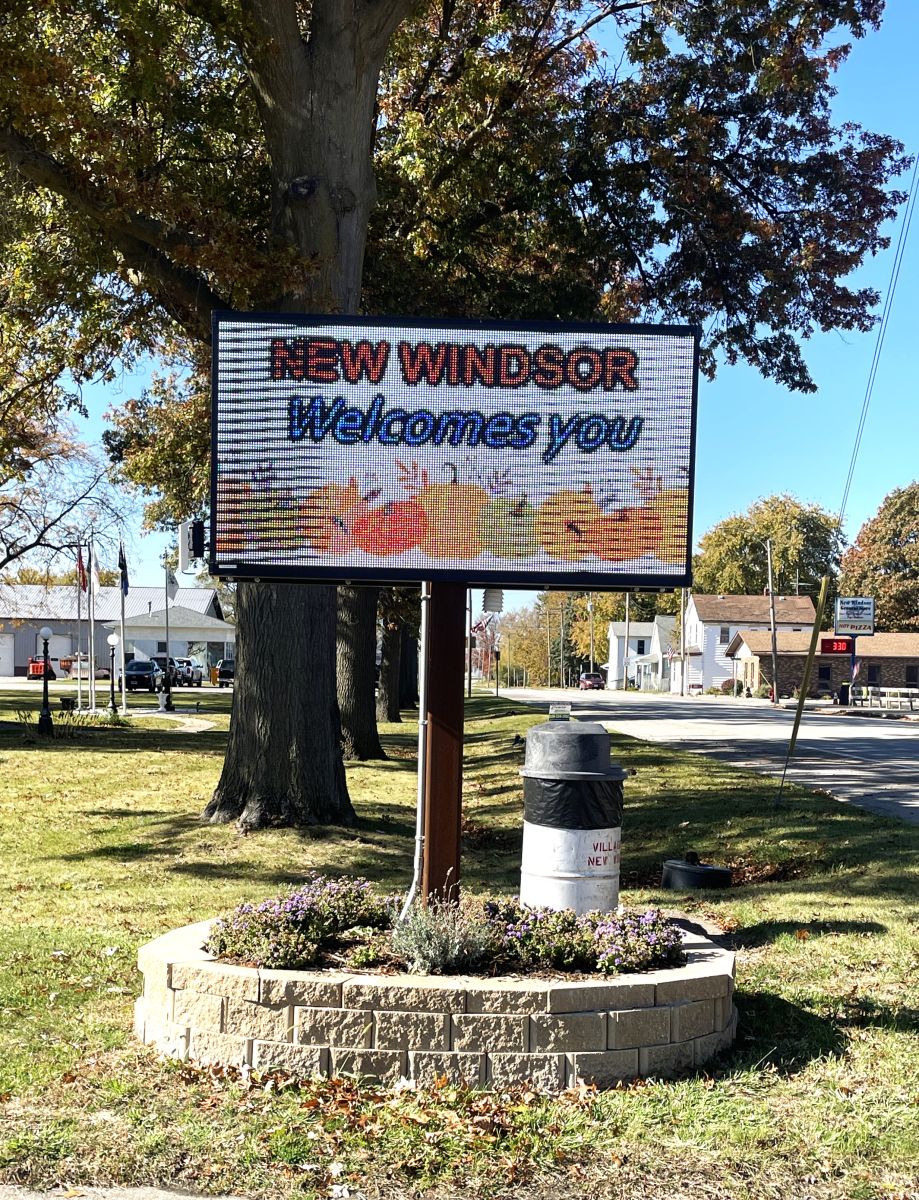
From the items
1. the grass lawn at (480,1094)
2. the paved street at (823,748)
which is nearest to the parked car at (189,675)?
the paved street at (823,748)

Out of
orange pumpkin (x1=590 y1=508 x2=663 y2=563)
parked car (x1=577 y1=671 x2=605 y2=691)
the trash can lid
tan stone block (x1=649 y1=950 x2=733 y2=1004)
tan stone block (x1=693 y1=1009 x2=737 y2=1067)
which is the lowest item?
parked car (x1=577 y1=671 x2=605 y2=691)

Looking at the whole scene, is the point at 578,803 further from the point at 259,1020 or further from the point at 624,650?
the point at 624,650

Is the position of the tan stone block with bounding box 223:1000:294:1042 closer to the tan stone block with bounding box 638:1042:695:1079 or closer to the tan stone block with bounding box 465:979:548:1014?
the tan stone block with bounding box 465:979:548:1014

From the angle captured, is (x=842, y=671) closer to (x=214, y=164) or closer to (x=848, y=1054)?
(x=214, y=164)

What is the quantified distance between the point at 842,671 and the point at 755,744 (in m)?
53.8

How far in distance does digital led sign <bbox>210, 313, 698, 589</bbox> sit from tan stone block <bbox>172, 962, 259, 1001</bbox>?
2.04 metres

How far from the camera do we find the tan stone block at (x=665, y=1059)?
5.59 m

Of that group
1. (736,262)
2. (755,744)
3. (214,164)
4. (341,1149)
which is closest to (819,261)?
(736,262)

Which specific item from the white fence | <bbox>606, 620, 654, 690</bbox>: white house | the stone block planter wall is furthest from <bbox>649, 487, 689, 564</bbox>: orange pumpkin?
<bbox>606, 620, 654, 690</bbox>: white house

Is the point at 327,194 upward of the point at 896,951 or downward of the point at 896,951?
upward

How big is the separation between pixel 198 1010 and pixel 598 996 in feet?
5.91

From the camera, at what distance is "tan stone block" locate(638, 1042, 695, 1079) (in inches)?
220

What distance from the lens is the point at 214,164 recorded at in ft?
54.6

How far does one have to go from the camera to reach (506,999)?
548 centimetres
